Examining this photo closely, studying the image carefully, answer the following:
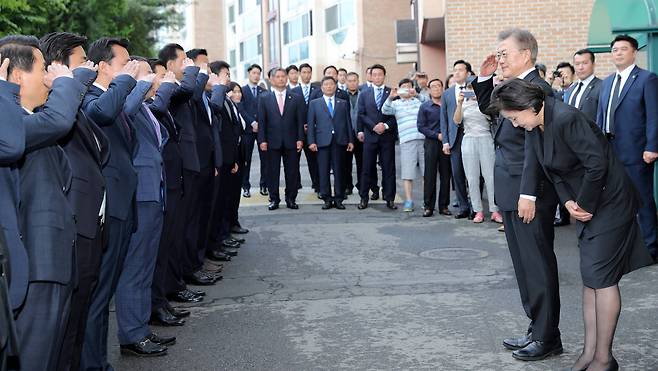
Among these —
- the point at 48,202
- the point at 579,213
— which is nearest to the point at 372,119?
the point at 579,213

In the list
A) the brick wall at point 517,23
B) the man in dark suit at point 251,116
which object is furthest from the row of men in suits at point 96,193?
the brick wall at point 517,23

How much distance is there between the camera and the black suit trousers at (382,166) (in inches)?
535

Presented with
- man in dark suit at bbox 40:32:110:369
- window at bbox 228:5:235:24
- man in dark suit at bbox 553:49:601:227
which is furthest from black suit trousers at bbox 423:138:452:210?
window at bbox 228:5:235:24

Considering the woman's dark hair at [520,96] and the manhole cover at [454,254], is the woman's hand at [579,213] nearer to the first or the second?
the woman's dark hair at [520,96]

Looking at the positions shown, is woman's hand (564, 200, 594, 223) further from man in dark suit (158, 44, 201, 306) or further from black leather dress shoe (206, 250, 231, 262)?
black leather dress shoe (206, 250, 231, 262)

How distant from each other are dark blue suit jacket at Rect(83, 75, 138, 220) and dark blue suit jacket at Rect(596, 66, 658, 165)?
198 inches

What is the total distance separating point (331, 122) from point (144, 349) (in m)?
8.42

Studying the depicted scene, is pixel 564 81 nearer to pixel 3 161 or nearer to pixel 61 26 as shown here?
pixel 61 26

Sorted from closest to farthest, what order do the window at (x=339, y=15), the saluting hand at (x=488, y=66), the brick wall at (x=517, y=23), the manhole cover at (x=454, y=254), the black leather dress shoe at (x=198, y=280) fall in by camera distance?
the saluting hand at (x=488, y=66), the black leather dress shoe at (x=198, y=280), the manhole cover at (x=454, y=254), the brick wall at (x=517, y=23), the window at (x=339, y=15)

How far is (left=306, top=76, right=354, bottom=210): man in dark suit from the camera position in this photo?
13.9 meters

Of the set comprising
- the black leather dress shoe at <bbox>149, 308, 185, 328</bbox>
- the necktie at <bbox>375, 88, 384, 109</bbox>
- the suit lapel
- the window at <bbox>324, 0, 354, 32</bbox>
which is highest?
the window at <bbox>324, 0, 354, 32</bbox>

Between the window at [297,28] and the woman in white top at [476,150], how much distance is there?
125 feet

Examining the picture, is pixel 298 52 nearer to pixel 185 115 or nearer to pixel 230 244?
pixel 230 244

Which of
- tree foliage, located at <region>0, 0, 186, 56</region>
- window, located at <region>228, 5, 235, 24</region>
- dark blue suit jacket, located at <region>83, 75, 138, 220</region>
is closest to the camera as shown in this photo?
dark blue suit jacket, located at <region>83, 75, 138, 220</region>
